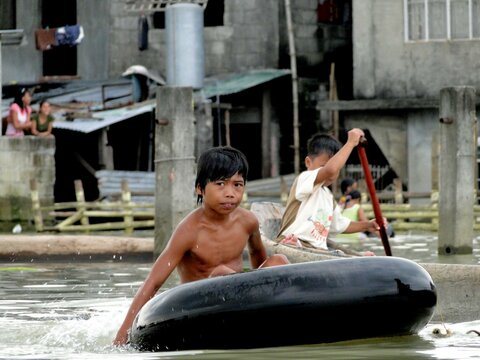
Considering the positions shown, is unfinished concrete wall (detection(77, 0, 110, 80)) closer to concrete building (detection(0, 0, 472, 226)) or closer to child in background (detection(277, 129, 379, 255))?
concrete building (detection(0, 0, 472, 226))

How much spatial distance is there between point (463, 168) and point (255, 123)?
11257 mm

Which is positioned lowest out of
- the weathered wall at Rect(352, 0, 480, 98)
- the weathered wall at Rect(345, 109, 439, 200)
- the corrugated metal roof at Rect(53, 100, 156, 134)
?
the weathered wall at Rect(345, 109, 439, 200)

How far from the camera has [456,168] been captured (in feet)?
52.2

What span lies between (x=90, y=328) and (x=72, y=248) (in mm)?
6656

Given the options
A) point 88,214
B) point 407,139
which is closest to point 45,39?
point 88,214

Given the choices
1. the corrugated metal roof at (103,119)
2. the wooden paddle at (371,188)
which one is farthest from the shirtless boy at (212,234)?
the corrugated metal roof at (103,119)

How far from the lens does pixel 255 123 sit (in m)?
26.9

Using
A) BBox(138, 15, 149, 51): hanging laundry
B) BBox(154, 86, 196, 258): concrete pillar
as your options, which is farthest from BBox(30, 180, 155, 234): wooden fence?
BBox(154, 86, 196, 258): concrete pillar

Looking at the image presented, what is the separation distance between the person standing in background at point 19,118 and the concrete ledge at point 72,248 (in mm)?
6223

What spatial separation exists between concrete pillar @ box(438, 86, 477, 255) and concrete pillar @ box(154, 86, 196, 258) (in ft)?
9.11

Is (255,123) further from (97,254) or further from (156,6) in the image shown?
(97,254)

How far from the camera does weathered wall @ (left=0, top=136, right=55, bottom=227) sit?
21609 millimetres

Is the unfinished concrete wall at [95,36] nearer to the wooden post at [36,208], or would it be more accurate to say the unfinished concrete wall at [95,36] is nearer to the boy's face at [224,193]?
the wooden post at [36,208]

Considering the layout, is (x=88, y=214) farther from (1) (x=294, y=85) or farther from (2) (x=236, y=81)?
(1) (x=294, y=85)
